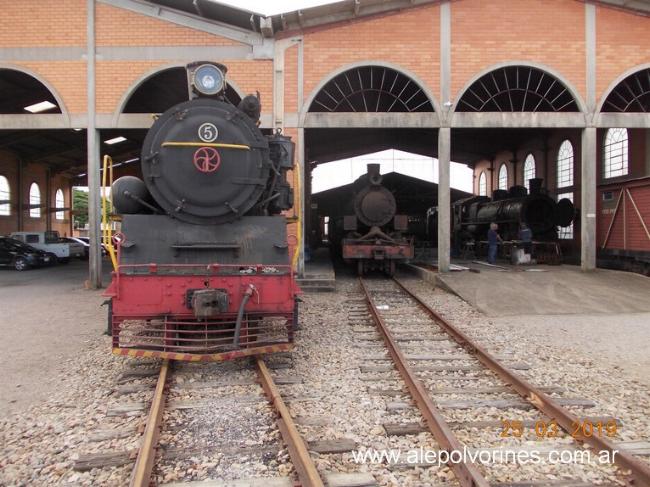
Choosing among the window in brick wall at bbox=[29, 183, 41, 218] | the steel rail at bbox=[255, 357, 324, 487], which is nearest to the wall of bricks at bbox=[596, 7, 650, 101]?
the steel rail at bbox=[255, 357, 324, 487]

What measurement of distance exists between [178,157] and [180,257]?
1.16 meters

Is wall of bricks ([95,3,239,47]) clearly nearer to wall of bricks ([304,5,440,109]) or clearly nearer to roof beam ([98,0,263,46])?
roof beam ([98,0,263,46])

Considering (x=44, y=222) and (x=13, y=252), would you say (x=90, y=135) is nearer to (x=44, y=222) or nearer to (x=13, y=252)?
(x=13, y=252)

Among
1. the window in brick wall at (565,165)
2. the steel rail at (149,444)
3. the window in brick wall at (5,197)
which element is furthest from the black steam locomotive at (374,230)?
the window in brick wall at (5,197)

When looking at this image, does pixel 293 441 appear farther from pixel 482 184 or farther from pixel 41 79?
pixel 482 184

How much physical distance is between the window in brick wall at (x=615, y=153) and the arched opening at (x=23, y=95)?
19.6m

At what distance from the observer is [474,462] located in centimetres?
332

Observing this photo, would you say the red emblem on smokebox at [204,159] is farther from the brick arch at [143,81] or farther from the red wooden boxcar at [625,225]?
the red wooden boxcar at [625,225]

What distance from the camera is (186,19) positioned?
42.7ft

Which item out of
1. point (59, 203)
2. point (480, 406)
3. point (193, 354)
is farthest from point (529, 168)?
point (59, 203)

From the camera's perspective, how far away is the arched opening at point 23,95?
15.7 metres

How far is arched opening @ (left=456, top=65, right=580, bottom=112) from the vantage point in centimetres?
1408

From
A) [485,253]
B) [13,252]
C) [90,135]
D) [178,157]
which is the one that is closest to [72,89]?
[90,135]

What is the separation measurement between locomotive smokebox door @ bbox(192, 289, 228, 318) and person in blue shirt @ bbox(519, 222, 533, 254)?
46.3 feet
